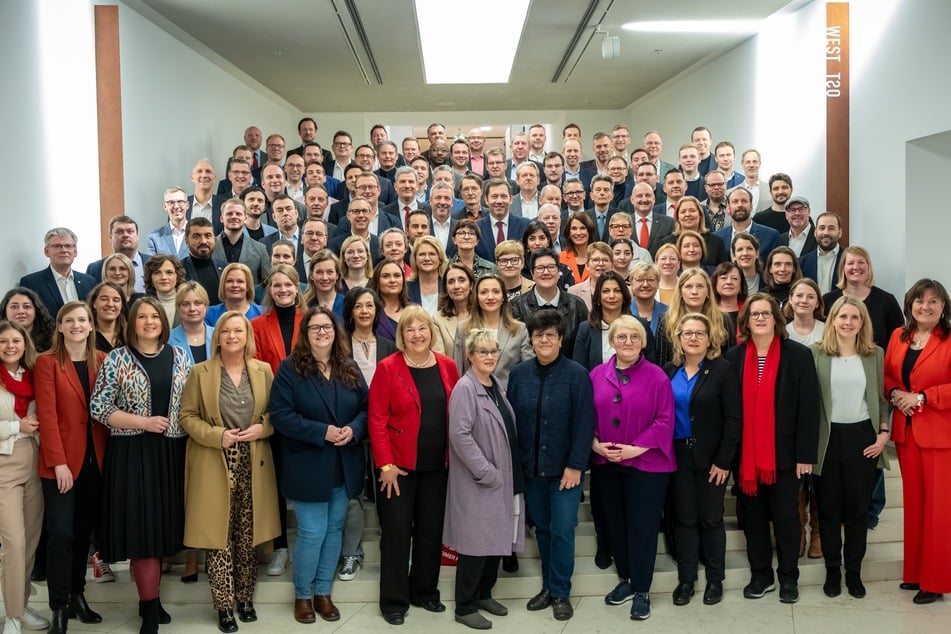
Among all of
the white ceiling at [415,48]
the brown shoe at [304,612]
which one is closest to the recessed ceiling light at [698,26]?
the white ceiling at [415,48]

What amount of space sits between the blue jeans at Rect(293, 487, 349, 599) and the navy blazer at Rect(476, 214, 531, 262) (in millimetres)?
2779

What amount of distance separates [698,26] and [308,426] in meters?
8.50

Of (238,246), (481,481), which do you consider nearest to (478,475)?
(481,481)

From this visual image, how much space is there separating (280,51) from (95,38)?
11.2 ft

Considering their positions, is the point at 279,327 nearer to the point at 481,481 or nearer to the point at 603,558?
the point at 481,481

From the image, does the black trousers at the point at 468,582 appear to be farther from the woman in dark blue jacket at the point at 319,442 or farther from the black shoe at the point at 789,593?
the black shoe at the point at 789,593

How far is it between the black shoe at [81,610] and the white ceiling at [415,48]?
6763 millimetres

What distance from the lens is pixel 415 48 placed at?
12.0m

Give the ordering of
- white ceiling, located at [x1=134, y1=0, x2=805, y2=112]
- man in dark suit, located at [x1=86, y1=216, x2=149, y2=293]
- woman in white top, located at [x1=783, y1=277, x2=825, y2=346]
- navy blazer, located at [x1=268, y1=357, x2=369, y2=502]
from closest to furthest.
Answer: navy blazer, located at [x1=268, y1=357, x2=369, y2=502] < woman in white top, located at [x1=783, y1=277, x2=825, y2=346] < man in dark suit, located at [x1=86, y1=216, x2=149, y2=293] < white ceiling, located at [x1=134, y1=0, x2=805, y2=112]

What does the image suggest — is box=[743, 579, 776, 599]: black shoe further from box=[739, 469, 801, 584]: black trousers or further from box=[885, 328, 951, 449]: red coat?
box=[885, 328, 951, 449]: red coat

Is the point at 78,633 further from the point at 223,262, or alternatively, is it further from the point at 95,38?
the point at 95,38

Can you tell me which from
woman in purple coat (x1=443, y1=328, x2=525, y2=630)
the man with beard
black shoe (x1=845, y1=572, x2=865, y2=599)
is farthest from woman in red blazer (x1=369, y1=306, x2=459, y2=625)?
the man with beard

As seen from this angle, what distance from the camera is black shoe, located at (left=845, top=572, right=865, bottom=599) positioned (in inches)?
197

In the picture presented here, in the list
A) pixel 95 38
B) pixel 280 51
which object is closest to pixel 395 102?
pixel 280 51
